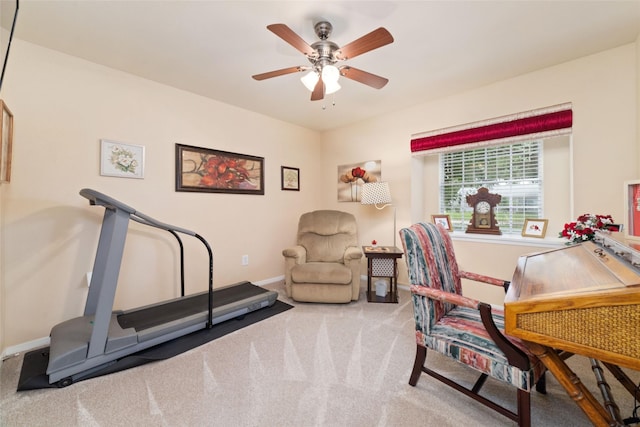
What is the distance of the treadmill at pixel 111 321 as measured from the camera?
1678mm

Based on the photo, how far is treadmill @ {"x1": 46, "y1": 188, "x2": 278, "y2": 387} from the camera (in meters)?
1.68

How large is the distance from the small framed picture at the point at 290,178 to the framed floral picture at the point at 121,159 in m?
1.84

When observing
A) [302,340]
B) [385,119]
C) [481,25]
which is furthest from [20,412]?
[385,119]

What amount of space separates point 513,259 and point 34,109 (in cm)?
465

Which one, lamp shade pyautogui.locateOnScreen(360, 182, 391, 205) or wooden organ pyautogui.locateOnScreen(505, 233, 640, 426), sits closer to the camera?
wooden organ pyautogui.locateOnScreen(505, 233, 640, 426)

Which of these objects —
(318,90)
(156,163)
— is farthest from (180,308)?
Answer: (318,90)

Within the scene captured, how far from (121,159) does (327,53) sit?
7.22 ft

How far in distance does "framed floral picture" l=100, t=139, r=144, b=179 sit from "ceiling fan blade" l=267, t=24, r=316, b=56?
1969mm

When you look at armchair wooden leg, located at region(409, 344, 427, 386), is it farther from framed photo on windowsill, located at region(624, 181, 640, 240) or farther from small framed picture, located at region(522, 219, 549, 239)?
small framed picture, located at region(522, 219, 549, 239)

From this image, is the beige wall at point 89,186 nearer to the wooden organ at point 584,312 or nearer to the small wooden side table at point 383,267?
the small wooden side table at point 383,267

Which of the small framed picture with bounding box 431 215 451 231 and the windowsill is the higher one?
the small framed picture with bounding box 431 215 451 231

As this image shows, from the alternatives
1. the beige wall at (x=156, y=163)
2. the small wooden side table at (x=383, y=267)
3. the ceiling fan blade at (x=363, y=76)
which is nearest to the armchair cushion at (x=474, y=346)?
the small wooden side table at (x=383, y=267)

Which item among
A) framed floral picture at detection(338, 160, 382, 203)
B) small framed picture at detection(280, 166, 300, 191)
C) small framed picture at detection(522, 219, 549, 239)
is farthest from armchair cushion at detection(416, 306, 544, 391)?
small framed picture at detection(280, 166, 300, 191)

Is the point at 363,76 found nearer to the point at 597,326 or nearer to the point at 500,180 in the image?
the point at 597,326
